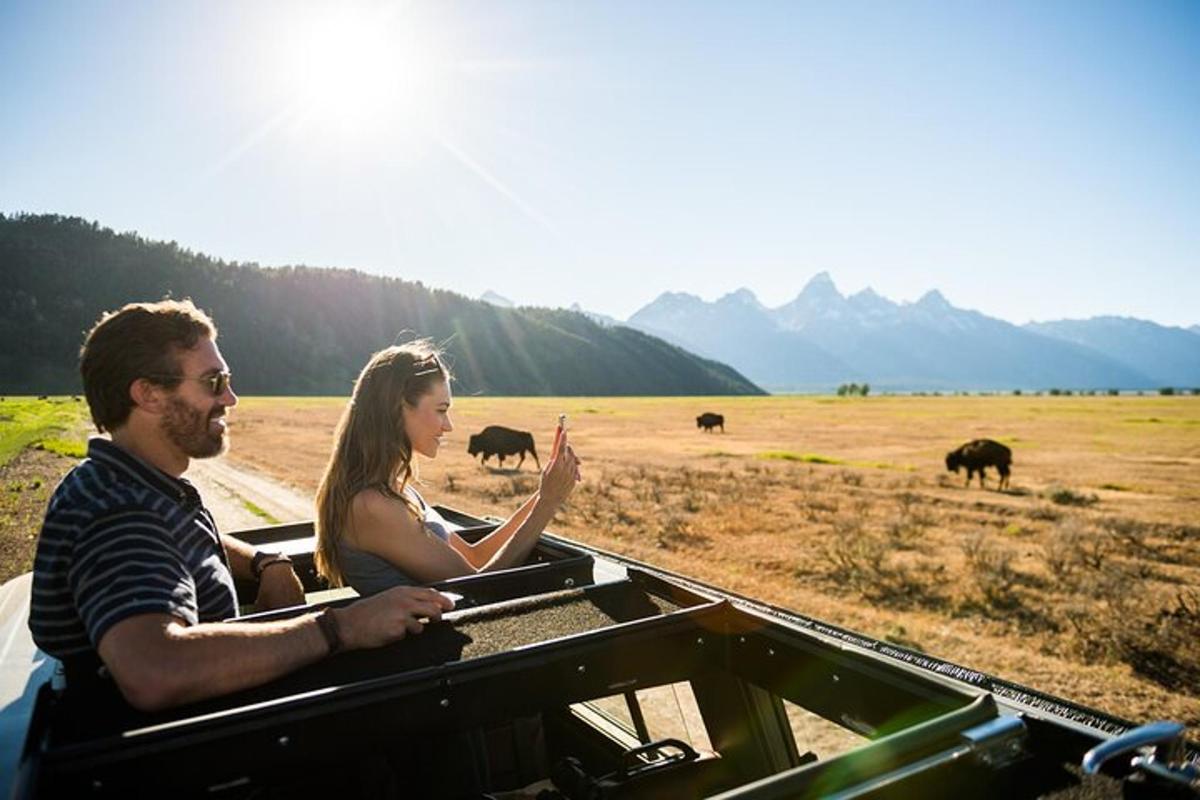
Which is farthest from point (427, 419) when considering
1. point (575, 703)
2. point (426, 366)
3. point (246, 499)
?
point (246, 499)

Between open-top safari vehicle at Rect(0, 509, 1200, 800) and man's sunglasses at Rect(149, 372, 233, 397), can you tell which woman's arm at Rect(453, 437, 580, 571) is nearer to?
open-top safari vehicle at Rect(0, 509, 1200, 800)

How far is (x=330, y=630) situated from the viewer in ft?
7.20

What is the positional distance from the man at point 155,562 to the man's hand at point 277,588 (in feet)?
2.18

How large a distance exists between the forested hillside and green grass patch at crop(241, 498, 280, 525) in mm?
93033

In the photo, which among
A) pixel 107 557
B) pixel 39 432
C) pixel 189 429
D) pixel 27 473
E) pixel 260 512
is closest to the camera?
pixel 107 557

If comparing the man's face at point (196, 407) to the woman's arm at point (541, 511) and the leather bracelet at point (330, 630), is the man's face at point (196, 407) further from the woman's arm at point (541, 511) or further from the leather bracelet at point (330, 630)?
the woman's arm at point (541, 511)

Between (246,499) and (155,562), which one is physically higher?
(155,562)

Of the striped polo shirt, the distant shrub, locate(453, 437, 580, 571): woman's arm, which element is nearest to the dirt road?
locate(453, 437, 580, 571): woman's arm

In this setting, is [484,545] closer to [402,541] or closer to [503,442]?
[402,541]

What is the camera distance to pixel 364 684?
182cm

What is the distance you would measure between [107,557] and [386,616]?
2.49ft

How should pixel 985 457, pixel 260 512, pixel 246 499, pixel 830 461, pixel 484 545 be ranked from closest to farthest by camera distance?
pixel 484 545 → pixel 260 512 → pixel 246 499 → pixel 985 457 → pixel 830 461

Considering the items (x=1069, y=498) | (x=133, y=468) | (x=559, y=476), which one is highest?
(x=133, y=468)

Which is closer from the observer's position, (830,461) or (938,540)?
(938,540)
